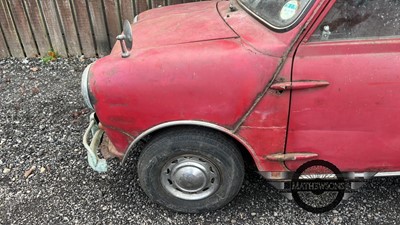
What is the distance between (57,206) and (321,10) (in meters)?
2.32

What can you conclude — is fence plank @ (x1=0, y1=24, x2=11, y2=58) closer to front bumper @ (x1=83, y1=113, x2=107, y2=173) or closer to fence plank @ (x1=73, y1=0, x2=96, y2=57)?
fence plank @ (x1=73, y1=0, x2=96, y2=57)

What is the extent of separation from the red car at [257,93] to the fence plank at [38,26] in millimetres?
2657

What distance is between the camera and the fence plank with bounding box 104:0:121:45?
4758mm

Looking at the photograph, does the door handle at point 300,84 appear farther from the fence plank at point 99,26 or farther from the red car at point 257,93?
the fence plank at point 99,26

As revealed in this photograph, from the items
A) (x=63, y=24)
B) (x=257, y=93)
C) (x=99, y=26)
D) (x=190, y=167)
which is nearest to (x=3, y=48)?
(x=63, y=24)

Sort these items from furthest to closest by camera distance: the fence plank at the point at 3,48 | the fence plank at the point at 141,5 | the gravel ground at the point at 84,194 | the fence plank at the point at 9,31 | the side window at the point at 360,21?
the fence plank at the point at 3,48 < the fence plank at the point at 9,31 < the fence plank at the point at 141,5 < the gravel ground at the point at 84,194 < the side window at the point at 360,21

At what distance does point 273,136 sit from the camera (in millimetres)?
2441

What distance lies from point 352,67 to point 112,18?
11.2 feet

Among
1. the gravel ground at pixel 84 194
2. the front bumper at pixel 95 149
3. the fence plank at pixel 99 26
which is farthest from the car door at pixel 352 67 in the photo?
the fence plank at pixel 99 26

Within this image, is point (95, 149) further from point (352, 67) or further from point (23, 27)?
point (23, 27)

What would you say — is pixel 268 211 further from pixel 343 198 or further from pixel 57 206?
pixel 57 206

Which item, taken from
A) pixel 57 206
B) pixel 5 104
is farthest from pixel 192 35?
pixel 5 104

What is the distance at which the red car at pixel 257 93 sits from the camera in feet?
7.27

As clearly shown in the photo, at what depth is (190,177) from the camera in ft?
8.74
